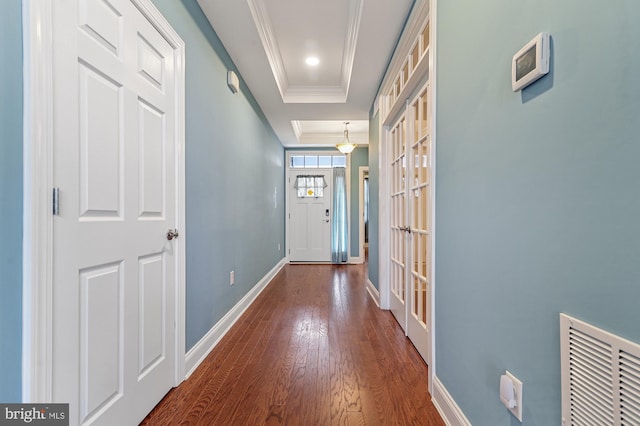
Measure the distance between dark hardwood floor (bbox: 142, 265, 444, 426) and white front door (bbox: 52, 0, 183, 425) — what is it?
11.6 inches

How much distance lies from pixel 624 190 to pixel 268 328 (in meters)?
2.41

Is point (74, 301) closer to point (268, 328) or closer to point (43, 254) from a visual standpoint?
point (43, 254)

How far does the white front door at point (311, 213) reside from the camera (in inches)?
232

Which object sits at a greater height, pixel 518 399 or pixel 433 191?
pixel 433 191

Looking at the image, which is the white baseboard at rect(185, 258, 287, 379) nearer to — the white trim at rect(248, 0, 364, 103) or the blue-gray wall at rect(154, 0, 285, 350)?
the blue-gray wall at rect(154, 0, 285, 350)

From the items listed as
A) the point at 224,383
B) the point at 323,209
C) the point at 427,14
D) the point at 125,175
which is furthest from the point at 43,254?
the point at 323,209

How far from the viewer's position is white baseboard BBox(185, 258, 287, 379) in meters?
1.77

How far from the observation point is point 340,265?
575cm

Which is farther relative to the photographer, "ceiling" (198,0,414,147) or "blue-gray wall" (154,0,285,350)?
"ceiling" (198,0,414,147)

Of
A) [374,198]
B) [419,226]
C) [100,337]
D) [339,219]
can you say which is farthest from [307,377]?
[339,219]

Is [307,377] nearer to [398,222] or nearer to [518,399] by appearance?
[518,399]

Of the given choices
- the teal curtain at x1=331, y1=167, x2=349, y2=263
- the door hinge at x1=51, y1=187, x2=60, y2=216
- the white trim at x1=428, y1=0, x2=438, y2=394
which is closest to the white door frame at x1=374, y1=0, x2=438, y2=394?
the white trim at x1=428, y1=0, x2=438, y2=394

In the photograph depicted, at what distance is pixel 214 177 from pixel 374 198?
6.47ft

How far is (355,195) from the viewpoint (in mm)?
5977
